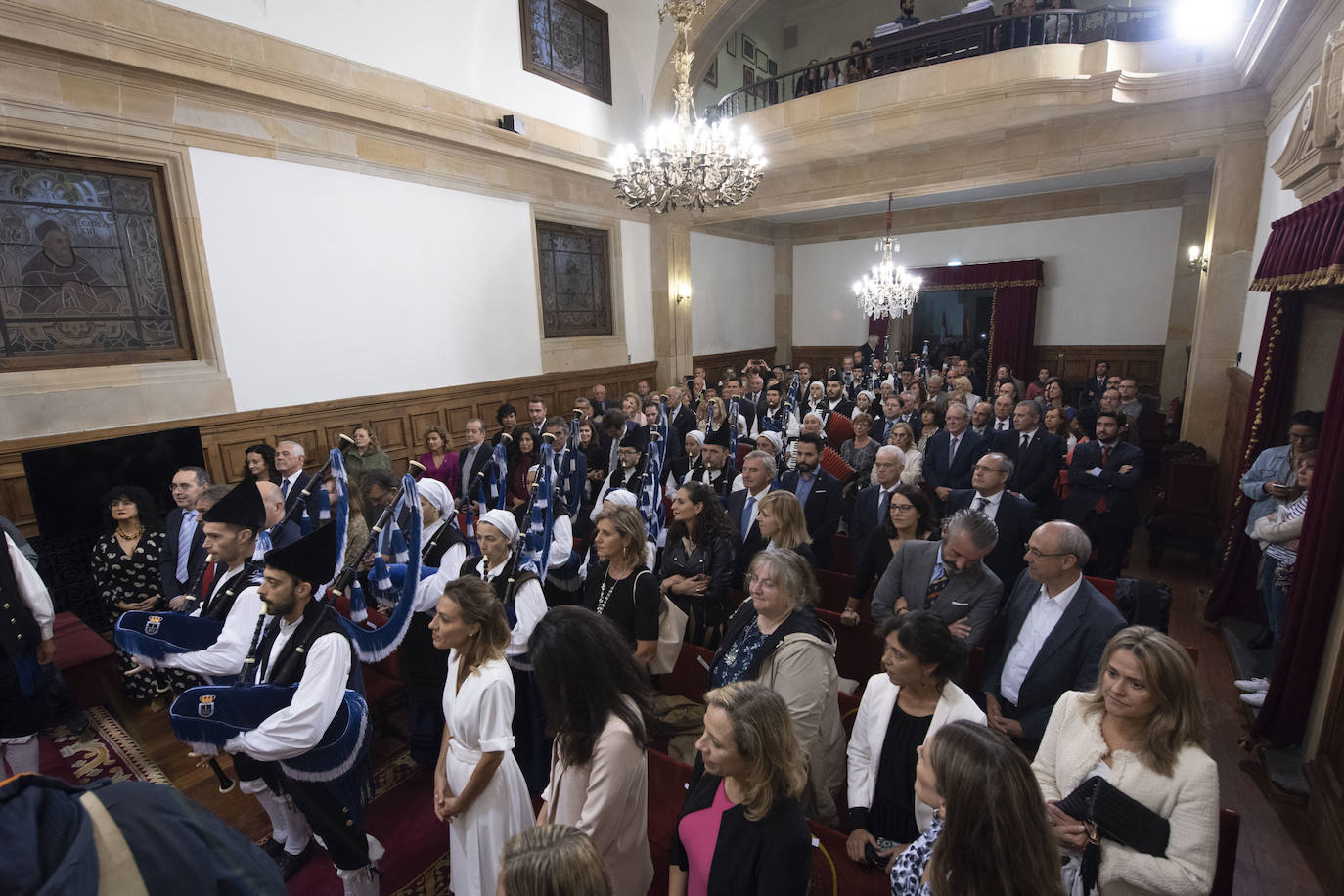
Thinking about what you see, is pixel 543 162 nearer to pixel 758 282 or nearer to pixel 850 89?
pixel 850 89

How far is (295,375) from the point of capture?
21.4 ft

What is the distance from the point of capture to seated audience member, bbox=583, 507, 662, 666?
287 centimetres

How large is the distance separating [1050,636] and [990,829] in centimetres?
150

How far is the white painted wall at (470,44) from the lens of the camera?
6.12 meters

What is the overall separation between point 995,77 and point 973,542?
23.0 ft

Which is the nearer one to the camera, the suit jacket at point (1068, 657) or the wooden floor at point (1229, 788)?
the suit jacket at point (1068, 657)

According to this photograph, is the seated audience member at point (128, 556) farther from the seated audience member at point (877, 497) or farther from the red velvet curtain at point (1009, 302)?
the red velvet curtain at point (1009, 302)

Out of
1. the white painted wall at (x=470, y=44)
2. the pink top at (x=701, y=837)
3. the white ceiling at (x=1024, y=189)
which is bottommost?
the pink top at (x=701, y=837)

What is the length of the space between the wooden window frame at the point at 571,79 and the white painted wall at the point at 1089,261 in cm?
747

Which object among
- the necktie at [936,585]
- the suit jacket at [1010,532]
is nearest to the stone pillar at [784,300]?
the suit jacket at [1010,532]

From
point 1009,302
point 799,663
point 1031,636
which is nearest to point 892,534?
point 1031,636

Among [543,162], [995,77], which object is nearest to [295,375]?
[543,162]

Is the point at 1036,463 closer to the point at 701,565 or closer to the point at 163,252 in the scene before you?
the point at 701,565

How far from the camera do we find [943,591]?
297 centimetres
